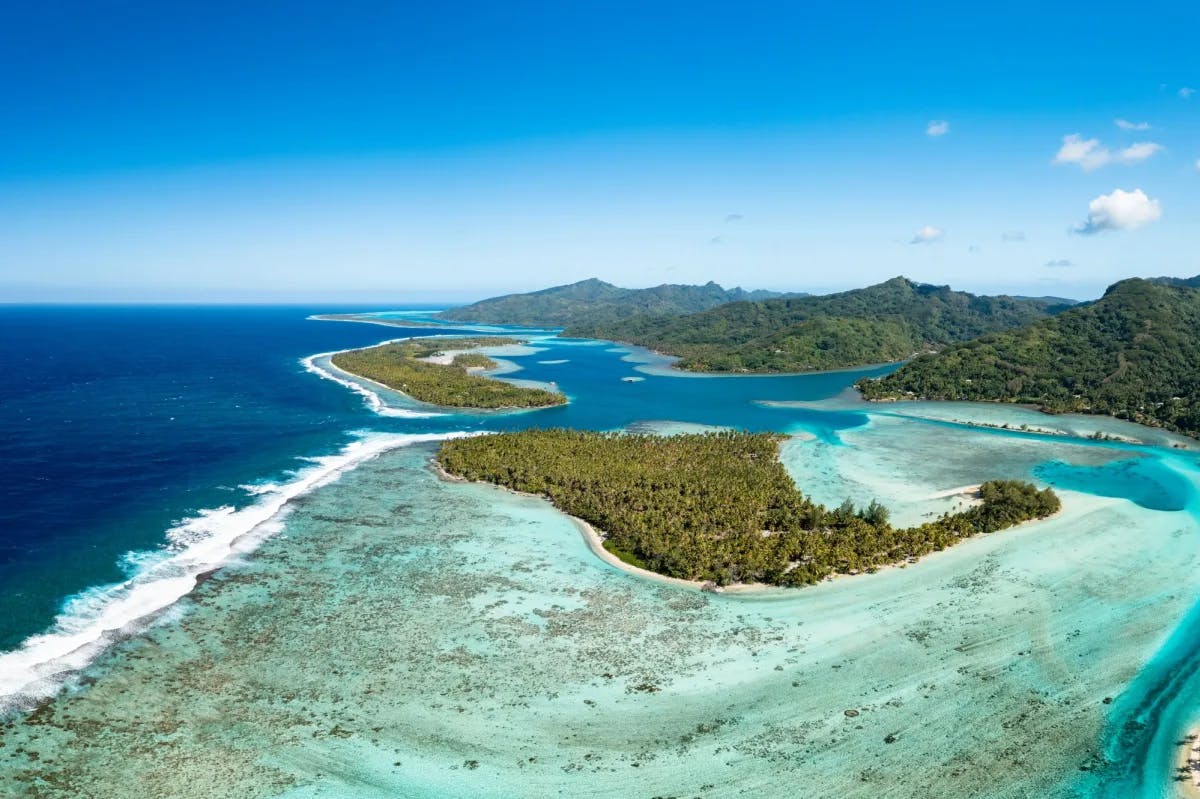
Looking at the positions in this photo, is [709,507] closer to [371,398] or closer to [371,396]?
[371,398]

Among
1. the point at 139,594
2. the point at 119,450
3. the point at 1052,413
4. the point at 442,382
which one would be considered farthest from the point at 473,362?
the point at 139,594

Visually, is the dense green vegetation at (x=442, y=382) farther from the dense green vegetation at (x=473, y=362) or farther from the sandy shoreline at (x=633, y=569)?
the sandy shoreline at (x=633, y=569)

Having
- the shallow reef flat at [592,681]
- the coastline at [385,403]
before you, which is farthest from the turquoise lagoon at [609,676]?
Answer: the coastline at [385,403]

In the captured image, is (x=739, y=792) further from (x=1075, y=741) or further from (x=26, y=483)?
(x=26, y=483)

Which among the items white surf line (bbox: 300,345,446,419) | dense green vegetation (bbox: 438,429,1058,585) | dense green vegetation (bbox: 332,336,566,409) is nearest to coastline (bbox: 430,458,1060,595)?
dense green vegetation (bbox: 438,429,1058,585)

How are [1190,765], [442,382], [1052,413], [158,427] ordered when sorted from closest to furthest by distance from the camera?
[1190,765]
[158,427]
[1052,413]
[442,382]

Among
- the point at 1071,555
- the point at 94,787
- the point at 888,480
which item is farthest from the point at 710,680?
the point at 888,480
